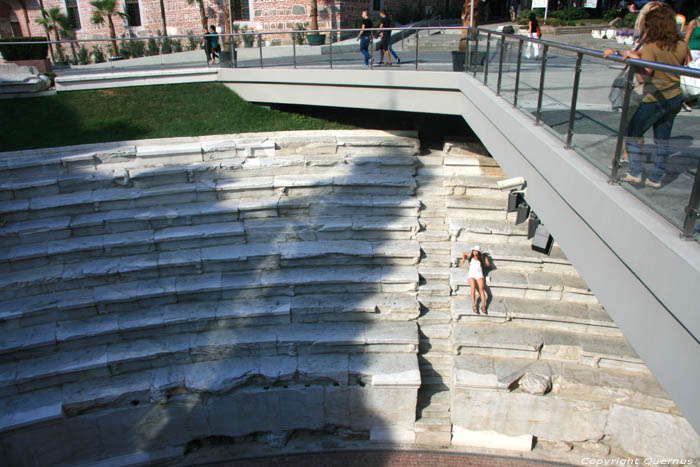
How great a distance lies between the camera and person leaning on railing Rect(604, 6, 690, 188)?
3244 mm

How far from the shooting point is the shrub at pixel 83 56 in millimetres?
15227

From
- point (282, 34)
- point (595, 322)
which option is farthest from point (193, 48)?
point (595, 322)

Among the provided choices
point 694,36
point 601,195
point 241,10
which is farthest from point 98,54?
point 601,195

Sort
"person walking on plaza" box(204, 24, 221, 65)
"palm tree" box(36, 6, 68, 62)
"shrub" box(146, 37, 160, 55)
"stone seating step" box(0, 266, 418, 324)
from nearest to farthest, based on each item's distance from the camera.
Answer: "stone seating step" box(0, 266, 418, 324) < "shrub" box(146, 37, 160, 55) < "person walking on plaza" box(204, 24, 221, 65) < "palm tree" box(36, 6, 68, 62)

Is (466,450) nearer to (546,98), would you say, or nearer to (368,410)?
(368,410)

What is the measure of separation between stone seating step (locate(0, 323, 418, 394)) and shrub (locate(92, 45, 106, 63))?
10.2 m

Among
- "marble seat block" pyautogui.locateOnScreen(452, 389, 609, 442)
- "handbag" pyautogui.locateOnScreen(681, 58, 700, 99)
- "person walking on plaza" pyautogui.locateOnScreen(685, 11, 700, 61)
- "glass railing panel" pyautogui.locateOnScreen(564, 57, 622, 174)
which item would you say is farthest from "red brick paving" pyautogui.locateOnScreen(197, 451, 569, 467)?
"handbag" pyautogui.locateOnScreen(681, 58, 700, 99)

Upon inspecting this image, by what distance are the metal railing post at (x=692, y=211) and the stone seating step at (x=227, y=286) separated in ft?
21.1

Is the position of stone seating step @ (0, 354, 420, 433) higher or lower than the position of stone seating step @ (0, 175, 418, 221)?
lower

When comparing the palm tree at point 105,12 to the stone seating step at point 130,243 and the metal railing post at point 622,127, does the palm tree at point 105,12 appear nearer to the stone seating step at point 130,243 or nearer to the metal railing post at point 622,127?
the stone seating step at point 130,243

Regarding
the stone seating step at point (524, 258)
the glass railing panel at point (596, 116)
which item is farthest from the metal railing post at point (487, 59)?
the glass railing panel at point (596, 116)

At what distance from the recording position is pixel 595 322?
334 inches

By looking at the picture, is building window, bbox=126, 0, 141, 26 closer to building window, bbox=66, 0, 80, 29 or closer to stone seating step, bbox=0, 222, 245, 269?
building window, bbox=66, 0, 80, 29

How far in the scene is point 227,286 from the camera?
891 cm
